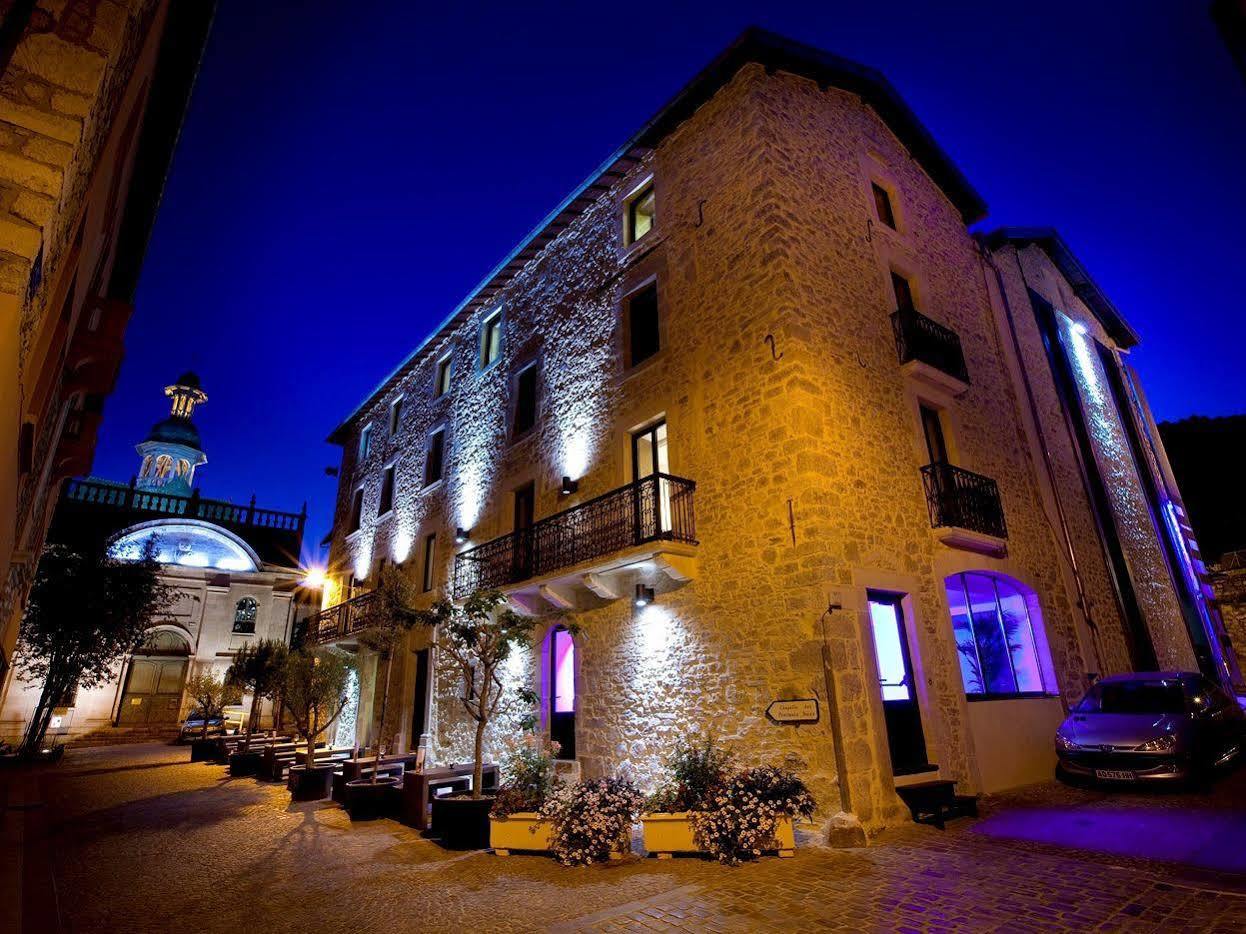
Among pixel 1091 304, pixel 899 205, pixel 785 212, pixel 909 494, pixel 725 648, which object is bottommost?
pixel 725 648

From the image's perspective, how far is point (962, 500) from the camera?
9594 mm

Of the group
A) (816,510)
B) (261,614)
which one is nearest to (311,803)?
(816,510)

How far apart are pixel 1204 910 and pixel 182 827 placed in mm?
11474

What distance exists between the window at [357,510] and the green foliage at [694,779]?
16630 millimetres

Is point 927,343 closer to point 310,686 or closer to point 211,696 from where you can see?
point 310,686

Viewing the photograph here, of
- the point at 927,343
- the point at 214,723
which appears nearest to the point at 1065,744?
the point at 927,343

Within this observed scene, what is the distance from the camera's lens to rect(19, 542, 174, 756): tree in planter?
1609cm

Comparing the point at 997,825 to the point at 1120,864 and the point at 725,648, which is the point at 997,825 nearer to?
the point at 1120,864

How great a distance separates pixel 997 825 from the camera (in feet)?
22.0

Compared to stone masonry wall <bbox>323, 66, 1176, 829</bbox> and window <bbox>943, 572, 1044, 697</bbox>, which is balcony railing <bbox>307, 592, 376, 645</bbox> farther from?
window <bbox>943, 572, 1044, 697</bbox>

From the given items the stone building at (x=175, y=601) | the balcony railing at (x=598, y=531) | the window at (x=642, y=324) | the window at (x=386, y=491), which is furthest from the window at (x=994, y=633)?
the stone building at (x=175, y=601)

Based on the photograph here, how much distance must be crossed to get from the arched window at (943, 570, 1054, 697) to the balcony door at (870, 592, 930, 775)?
1251 millimetres

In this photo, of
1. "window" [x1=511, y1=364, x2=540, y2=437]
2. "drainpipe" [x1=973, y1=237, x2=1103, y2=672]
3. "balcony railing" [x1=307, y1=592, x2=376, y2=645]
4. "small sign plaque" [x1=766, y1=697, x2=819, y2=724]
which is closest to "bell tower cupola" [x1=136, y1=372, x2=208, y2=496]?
"balcony railing" [x1=307, y1=592, x2=376, y2=645]

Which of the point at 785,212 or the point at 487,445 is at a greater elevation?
the point at 785,212
